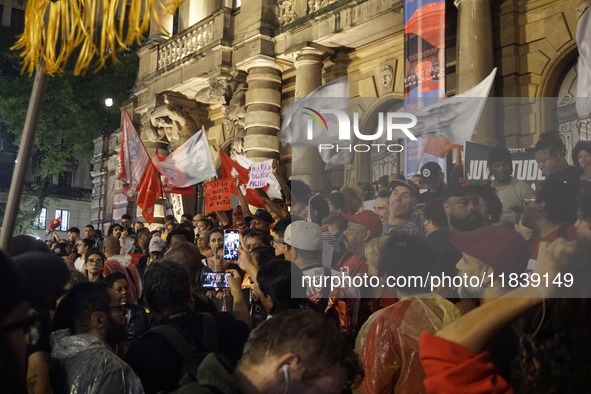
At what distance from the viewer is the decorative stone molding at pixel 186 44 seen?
15.0m

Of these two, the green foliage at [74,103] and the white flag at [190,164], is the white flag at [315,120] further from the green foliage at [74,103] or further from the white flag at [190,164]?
the green foliage at [74,103]

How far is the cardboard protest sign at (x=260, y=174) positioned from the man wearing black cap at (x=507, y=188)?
6530mm

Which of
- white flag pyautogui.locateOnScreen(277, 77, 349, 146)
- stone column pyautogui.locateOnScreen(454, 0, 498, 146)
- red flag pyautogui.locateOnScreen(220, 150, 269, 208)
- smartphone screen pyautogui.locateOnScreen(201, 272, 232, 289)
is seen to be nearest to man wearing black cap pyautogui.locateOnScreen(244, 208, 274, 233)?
smartphone screen pyautogui.locateOnScreen(201, 272, 232, 289)

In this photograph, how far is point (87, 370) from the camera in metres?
2.79

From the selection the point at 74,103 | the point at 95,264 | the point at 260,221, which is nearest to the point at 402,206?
the point at 95,264

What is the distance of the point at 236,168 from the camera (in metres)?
11.2

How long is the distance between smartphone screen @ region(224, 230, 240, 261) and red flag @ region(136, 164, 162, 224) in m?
5.56

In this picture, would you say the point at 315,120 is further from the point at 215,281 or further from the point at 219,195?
the point at 219,195

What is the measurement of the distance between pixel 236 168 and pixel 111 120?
54.0 ft

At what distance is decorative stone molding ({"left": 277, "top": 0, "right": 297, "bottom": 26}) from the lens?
513 inches

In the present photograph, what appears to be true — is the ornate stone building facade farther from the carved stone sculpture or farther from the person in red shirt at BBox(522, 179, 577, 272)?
the person in red shirt at BBox(522, 179, 577, 272)

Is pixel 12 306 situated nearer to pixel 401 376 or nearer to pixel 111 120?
pixel 401 376

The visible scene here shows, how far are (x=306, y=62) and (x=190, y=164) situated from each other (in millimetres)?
3196

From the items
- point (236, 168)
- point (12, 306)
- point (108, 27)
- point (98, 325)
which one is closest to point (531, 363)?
point (12, 306)
